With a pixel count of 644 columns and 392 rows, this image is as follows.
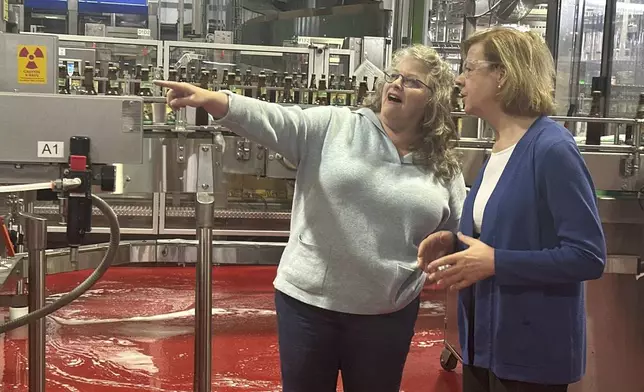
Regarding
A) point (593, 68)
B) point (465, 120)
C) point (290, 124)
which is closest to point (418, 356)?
point (465, 120)

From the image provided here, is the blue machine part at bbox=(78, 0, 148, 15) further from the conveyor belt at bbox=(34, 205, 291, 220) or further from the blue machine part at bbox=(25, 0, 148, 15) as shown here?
the conveyor belt at bbox=(34, 205, 291, 220)

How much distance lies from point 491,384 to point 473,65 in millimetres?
610

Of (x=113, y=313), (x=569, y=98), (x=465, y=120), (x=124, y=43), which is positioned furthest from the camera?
(x=569, y=98)

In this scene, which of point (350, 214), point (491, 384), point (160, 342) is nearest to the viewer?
point (491, 384)

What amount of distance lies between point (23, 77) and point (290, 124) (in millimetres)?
826

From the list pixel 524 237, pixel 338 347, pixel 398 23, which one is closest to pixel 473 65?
pixel 524 237

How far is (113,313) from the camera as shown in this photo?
11.9 ft

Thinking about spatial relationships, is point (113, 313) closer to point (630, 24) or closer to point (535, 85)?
point (535, 85)

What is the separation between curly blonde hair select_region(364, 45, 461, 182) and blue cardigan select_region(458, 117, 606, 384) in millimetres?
281

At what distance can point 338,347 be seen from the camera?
1.57 metres

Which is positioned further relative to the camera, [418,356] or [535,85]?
[418,356]

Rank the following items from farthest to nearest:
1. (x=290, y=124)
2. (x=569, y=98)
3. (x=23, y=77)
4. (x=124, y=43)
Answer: (x=569, y=98), (x=124, y=43), (x=23, y=77), (x=290, y=124)

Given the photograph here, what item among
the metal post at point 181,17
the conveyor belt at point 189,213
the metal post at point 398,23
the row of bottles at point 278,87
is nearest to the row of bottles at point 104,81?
the row of bottles at point 278,87

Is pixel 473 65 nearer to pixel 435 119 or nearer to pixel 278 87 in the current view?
pixel 435 119
